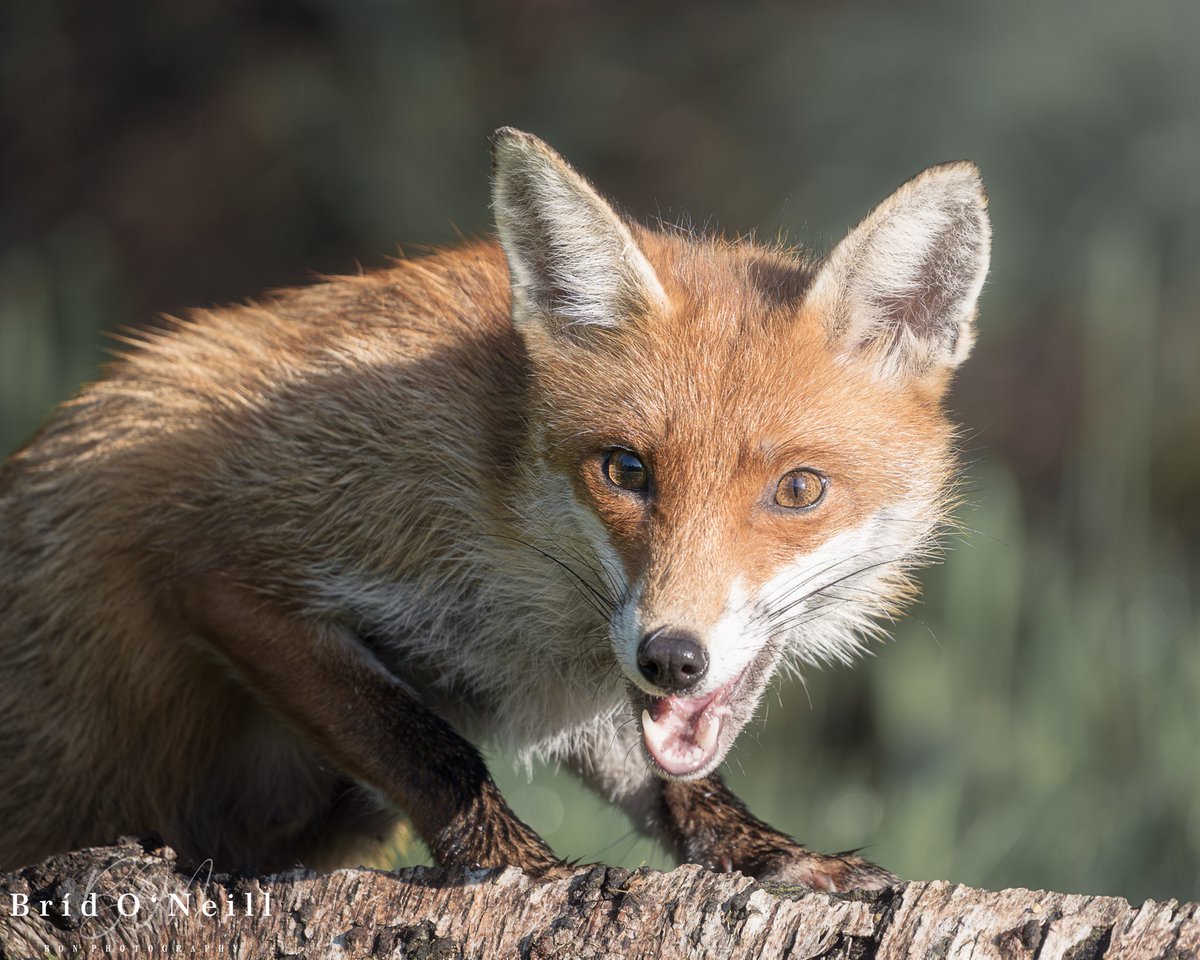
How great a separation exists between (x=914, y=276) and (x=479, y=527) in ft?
4.17

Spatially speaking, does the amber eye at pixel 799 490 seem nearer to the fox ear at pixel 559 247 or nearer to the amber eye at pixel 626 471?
the amber eye at pixel 626 471

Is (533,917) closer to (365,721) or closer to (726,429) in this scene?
(365,721)

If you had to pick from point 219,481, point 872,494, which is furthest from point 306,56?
point 872,494

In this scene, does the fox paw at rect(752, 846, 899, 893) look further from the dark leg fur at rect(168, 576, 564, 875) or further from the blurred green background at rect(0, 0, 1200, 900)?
the blurred green background at rect(0, 0, 1200, 900)

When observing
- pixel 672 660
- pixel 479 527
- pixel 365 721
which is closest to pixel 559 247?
pixel 479 527

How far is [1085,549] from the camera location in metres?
7.34

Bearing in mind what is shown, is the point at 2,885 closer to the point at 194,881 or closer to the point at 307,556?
the point at 194,881

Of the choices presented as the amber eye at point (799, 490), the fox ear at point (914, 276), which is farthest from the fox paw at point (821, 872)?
the fox ear at point (914, 276)

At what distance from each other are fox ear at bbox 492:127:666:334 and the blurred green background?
65.0 inches

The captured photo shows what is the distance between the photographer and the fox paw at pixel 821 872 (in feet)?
11.1

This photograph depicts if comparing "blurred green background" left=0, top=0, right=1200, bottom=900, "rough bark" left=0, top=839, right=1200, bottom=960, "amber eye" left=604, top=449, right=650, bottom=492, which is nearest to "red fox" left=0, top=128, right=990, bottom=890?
"amber eye" left=604, top=449, right=650, bottom=492

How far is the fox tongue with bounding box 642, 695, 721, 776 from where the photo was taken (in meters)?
3.04

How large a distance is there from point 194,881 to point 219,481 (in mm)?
1258

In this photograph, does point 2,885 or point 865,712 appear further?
point 865,712
